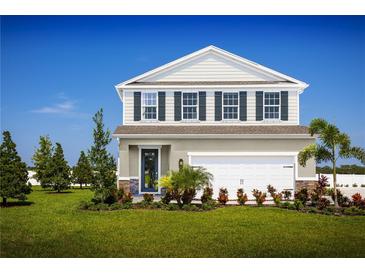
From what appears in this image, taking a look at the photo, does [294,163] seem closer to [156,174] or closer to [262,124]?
[262,124]

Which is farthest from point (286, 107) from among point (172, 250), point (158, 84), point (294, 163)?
point (172, 250)

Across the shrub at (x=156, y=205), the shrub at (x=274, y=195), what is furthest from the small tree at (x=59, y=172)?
the shrub at (x=274, y=195)

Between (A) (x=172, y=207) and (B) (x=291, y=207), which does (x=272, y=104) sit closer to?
(B) (x=291, y=207)

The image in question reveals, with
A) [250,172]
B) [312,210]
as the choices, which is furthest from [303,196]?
[250,172]

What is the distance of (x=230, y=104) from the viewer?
2222 centimetres

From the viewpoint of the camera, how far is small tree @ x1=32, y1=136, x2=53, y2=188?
93.5 feet

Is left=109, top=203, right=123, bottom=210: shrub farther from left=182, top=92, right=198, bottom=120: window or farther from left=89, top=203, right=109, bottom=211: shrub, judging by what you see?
left=182, top=92, right=198, bottom=120: window

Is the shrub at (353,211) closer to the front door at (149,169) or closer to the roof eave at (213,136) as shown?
the roof eave at (213,136)

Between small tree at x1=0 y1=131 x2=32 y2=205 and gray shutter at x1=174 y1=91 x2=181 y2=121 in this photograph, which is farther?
gray shutter at x1=174 y1=91 x2=181 y2=121

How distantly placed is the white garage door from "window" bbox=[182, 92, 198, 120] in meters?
2.80

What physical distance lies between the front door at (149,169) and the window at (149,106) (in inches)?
Answer: 68.5

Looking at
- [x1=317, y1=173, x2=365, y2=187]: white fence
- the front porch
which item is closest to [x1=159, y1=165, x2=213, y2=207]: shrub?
the front porch

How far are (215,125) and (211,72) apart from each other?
268 centimetres

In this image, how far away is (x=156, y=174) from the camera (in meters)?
21.8
